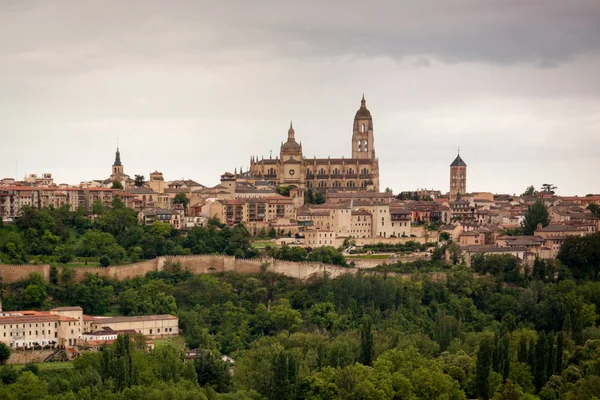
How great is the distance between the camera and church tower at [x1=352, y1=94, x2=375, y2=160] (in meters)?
86.0

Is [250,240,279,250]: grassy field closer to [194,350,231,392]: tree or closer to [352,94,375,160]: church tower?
[194,350,231,392]: tree

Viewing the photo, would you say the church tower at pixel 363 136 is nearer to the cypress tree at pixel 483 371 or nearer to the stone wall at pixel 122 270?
the stone wall at pixel 122 270

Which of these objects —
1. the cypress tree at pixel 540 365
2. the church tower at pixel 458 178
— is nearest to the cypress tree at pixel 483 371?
the cypress tree at pixel 540 365

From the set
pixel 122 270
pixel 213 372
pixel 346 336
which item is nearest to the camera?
pixel 213 372

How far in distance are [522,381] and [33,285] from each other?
21.0 metres

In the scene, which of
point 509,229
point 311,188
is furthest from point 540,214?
point 311,188

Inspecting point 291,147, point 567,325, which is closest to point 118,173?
point 291,147

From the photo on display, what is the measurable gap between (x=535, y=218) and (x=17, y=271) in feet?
97.0

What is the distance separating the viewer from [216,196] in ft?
239

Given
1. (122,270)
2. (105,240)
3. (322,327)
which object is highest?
(105,240)

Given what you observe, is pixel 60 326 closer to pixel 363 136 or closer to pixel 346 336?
pixel 346 336

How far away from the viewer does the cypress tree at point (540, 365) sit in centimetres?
4697

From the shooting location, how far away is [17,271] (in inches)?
2181

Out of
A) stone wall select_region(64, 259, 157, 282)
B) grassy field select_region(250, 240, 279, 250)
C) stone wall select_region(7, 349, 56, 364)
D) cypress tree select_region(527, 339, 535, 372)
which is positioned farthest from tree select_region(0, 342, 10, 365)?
cypress tree select_region(527, 339, 535, 372)
